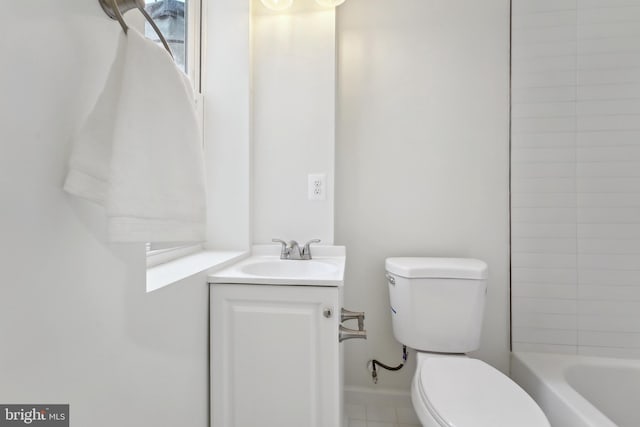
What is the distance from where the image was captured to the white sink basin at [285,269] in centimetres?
88

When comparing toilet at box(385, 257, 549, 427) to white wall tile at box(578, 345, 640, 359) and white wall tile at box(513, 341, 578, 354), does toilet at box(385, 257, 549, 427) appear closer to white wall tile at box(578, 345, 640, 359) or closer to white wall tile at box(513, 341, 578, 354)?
white wall tile at box(513, 341, 578, 354)

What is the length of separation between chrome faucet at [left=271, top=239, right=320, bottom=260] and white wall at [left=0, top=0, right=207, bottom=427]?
69 cm

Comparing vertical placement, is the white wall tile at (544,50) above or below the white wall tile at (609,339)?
above

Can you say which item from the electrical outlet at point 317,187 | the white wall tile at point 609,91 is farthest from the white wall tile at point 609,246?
the electrical outlet at point 317,187

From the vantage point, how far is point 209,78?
1373mm

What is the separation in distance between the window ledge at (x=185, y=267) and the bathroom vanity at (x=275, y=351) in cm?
9

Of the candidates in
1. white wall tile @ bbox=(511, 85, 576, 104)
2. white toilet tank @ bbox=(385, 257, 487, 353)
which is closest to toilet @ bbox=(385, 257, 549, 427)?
white toilet tank @ bbox=(385, 257, 487, 353)

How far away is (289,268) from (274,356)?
16.4 inches

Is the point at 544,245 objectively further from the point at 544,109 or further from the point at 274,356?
the point at 274,356

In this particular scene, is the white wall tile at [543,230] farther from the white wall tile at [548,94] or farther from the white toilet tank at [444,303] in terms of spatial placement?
the white wall tile at [548,94]

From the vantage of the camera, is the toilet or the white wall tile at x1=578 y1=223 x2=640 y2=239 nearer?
the toilet

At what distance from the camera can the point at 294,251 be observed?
1307 mm

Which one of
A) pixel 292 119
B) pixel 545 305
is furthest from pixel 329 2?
pixel 545 305

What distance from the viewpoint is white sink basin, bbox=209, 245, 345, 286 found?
0.88 meters
